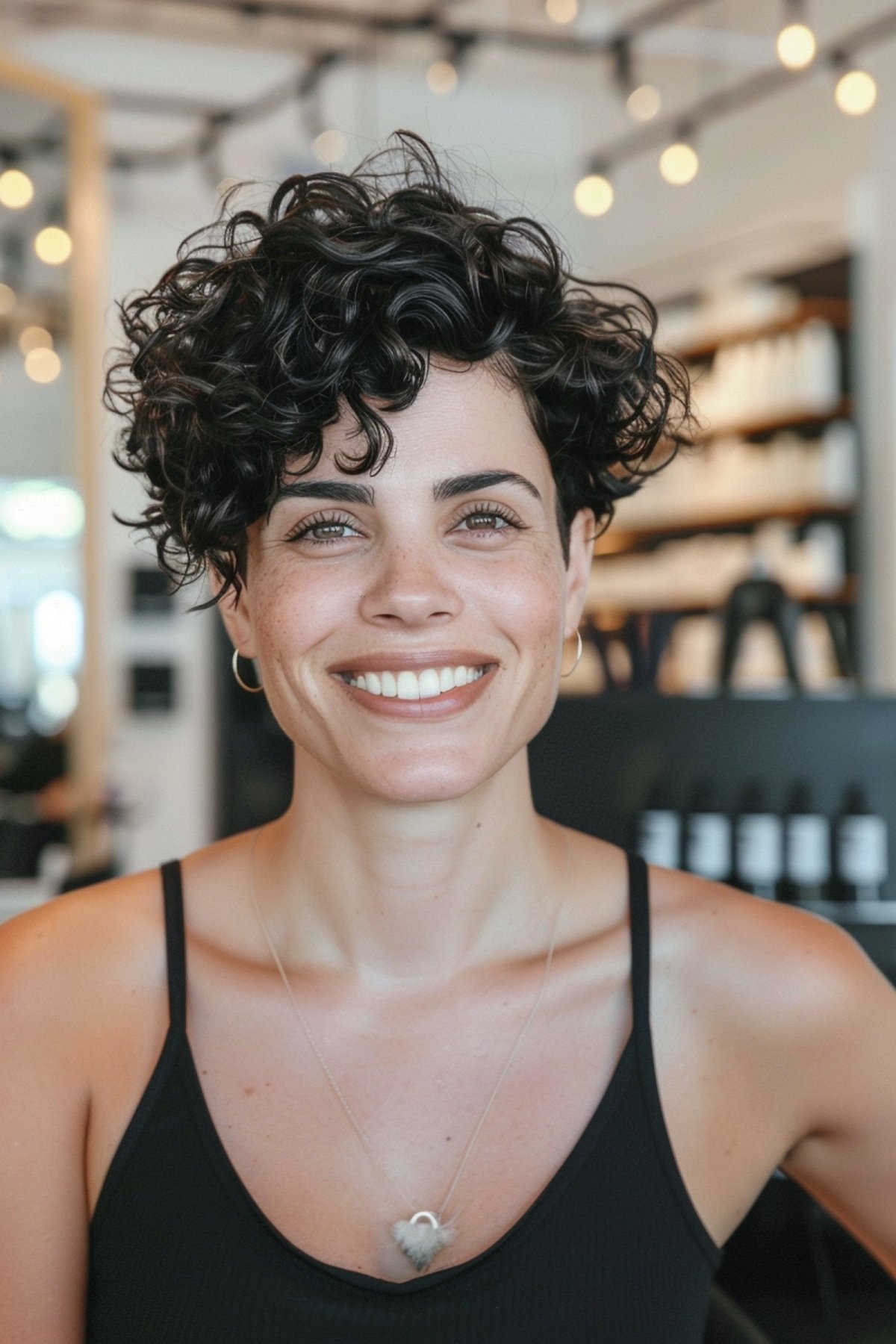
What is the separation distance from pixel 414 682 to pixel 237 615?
26cm

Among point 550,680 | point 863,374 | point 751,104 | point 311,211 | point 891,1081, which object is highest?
point 751,104

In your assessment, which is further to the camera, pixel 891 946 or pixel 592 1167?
pixel 891 946

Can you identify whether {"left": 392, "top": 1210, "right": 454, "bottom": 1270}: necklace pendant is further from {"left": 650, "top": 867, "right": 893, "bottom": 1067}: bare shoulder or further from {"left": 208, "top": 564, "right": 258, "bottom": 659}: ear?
{"left": 208, "top": 564, "right": 258, "bottom": 659}: ear

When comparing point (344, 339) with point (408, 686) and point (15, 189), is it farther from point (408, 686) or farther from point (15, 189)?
point (15, 189)

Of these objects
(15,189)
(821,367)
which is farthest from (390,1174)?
(821,367)

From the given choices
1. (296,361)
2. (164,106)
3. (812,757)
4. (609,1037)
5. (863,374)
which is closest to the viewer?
(296,361)

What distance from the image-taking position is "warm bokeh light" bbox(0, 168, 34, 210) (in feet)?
15.4

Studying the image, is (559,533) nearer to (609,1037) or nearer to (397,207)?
(397,207)

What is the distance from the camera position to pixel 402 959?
1356 mm

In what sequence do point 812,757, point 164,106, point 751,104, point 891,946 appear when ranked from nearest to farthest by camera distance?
point 891,946 < point 812,757 < point 751,104 < point 164,106

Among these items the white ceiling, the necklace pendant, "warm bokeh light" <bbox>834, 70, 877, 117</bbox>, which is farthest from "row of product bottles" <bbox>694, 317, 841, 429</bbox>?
the necklace pendant

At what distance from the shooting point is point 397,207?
1.24 m

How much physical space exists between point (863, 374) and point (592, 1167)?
15.8 ft

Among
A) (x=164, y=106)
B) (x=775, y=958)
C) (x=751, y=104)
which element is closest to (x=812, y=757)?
(x=775, y=958)
